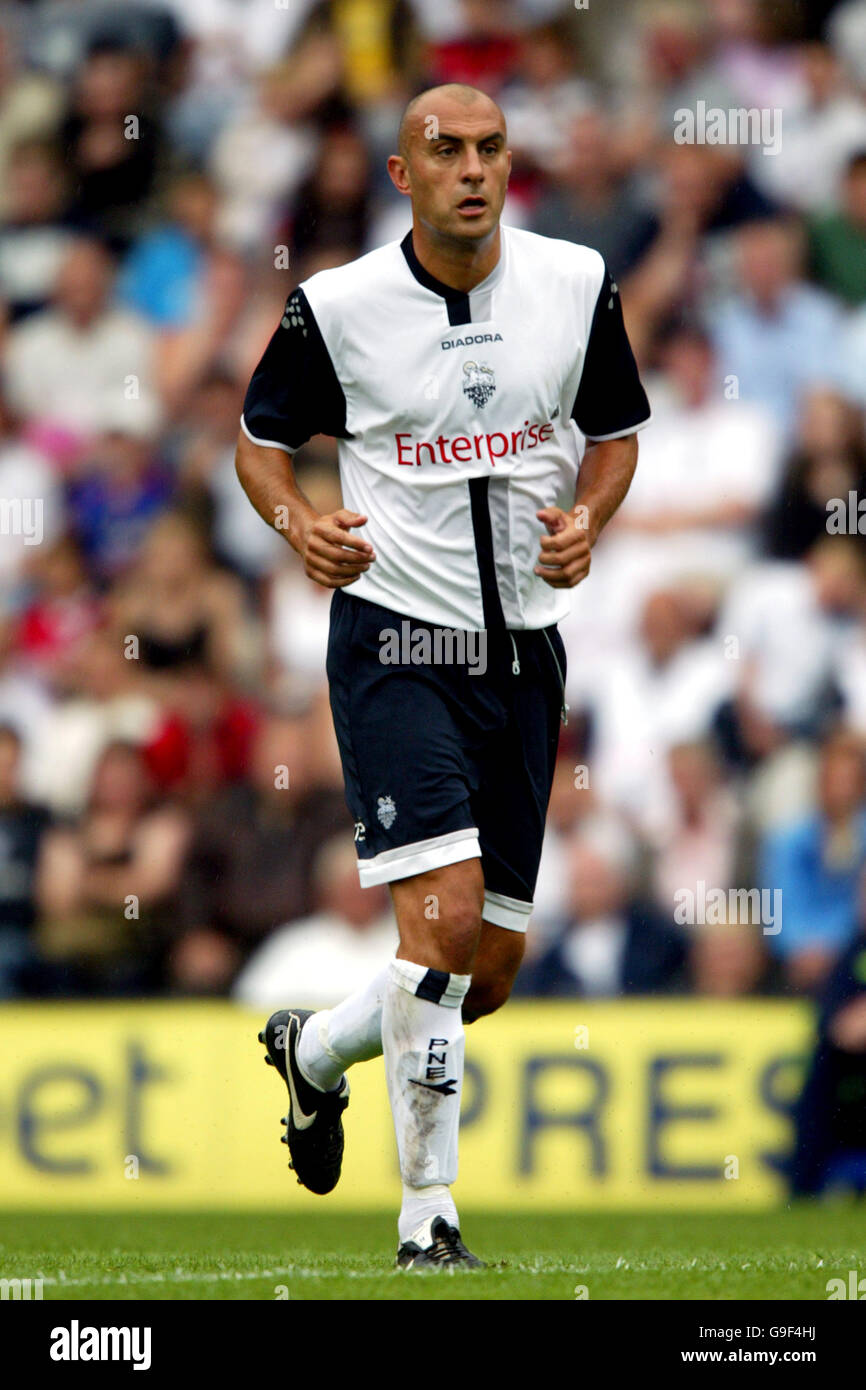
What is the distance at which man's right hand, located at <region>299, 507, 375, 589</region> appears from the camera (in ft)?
18.1

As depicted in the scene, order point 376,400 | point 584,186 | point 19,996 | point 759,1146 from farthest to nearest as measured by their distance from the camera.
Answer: point 584,186
point 19,996
point 759,1146
point 376,400

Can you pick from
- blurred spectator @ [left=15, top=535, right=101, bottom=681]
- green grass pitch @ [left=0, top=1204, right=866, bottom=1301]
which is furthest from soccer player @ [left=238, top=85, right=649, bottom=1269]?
blurred spectator @ [left=15, top=535, right=101, bottom=681]

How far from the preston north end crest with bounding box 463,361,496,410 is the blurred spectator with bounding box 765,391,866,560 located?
18.2 feet

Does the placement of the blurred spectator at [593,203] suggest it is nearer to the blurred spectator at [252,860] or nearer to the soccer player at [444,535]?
the blurred spectator at [252,860]

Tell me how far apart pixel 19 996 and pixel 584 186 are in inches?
199

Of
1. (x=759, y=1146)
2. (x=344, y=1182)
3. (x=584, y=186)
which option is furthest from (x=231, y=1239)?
(x=584, y=186)

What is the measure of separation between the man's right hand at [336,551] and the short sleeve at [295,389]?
45 centimetres

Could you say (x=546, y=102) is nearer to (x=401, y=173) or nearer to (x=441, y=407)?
(x=401, y=173)

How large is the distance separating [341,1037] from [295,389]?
5.74ft

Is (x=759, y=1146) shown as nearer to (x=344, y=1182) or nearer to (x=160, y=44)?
(x=344, y=1182)

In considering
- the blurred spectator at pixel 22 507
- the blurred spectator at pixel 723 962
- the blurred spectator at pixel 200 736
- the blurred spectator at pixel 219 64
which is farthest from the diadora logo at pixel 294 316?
the blurred spectator at pixel 219 64

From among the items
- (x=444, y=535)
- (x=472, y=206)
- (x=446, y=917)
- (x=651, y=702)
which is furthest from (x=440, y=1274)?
(x=651, y=702)

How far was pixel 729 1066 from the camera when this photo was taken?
31.1ft

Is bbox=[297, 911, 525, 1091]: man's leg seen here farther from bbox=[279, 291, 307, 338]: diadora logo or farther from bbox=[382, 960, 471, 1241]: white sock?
bbox=[279, 291, 307, 338]: diadora logo
